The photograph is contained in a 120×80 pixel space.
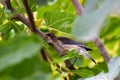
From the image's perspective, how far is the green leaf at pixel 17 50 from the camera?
0.85 ft

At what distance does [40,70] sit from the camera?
266 millimetres

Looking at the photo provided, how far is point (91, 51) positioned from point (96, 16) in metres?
0.57

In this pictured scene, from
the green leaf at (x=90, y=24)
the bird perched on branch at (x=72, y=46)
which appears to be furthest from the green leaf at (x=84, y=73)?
the green leaf at (x=90, y=24)

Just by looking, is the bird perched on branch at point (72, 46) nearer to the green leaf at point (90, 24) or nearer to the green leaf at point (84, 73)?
the green leaf at point (84, 73)

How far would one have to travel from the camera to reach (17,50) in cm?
27

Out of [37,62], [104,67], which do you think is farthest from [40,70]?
[104,67]

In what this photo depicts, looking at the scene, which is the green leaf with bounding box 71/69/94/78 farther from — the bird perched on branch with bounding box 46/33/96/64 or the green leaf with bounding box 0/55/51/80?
the green leaf with bounding box 0/55/51/80

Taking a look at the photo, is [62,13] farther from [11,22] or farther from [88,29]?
[88,29]

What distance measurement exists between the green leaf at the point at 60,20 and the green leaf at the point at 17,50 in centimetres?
51

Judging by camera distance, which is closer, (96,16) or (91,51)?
(96,16)

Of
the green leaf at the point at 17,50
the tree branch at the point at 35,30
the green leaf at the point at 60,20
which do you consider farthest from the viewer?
the green leaf at the point at 60,20

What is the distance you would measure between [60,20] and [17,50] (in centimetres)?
52

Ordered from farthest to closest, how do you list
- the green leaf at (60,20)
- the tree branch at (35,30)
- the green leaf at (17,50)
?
1. the green leaf at (60,20)
2. the tree branch at (35,30)
3. the green leaf at (17,50)

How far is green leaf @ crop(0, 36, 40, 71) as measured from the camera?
0.26m
